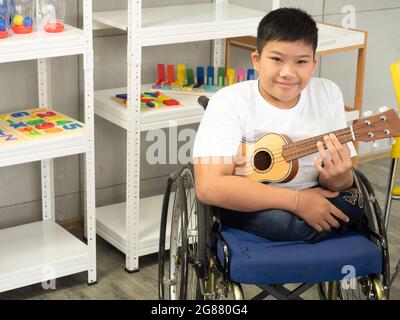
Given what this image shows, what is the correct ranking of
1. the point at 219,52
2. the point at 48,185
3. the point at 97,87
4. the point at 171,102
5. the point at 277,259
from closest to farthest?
the point at 277,259
the point at 171,102
the point at 48,185
the point at 97,87
the point at 219,52

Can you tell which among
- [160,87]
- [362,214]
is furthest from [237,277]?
[160,87]

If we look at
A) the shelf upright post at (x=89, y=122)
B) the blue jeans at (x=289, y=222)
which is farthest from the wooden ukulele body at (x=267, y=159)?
the shelf upright post at (x=89, y=122)

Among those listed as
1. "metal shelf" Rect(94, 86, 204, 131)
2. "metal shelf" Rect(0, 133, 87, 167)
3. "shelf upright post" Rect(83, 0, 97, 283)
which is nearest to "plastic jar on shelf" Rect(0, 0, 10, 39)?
"shelf upright post" Rect(83, 0, 97, 283)

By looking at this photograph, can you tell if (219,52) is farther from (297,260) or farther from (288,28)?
(297,260)

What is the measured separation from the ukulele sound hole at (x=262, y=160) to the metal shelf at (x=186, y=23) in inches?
31.7

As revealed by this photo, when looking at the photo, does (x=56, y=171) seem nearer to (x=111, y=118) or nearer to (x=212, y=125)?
(x=111, y=118)

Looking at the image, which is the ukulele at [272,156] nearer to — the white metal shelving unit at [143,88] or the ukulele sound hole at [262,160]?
the ukulele sound hole at [262,160]

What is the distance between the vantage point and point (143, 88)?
3250mm

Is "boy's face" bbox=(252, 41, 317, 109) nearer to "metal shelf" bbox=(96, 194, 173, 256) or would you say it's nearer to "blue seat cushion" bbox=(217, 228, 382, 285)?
"blue seat cushion" bbox=(217, 228, 382, 285)

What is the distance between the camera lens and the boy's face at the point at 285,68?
2.13 meters

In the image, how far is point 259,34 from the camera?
219 cm

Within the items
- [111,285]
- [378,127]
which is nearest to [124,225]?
[111,285]

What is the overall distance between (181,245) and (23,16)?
106 cm

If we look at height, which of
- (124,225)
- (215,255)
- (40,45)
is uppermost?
(40,45)
